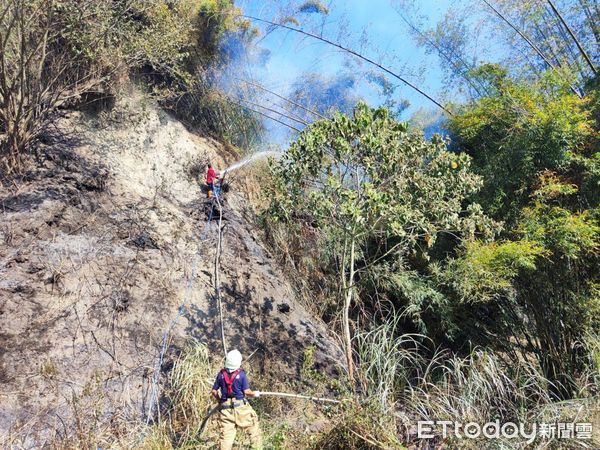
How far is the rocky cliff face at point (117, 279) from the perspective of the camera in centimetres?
553

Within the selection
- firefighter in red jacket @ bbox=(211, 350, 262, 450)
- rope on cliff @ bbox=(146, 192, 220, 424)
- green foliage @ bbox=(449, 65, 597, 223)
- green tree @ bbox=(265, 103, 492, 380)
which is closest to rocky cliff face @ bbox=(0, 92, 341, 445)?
rope on cliff @ bbox=(146, 192, 220, 424)

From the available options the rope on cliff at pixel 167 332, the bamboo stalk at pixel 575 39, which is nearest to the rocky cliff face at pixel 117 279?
the rope on cliff at pixel 167 332

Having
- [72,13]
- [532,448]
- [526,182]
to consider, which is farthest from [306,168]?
[72,13]

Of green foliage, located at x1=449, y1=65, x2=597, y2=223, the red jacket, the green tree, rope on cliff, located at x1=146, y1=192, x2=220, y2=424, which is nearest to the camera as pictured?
rope on cliff, located at x1=146, y1=192, x2=220, y2=424

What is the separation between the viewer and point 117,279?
22.2 ft

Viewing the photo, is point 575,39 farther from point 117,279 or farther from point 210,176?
point 117,279

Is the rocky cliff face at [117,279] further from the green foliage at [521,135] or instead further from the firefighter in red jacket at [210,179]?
the green foliage at [521,135]

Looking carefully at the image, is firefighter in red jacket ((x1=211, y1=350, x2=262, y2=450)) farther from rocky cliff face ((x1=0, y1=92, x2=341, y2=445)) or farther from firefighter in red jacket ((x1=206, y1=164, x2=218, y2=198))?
firefighter in red jacket ((x1=206, y1=164, x2=218, y2=198))

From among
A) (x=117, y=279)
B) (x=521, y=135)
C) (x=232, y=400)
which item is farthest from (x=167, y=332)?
(x=521, y=135)

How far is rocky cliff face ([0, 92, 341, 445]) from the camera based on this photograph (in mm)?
5527

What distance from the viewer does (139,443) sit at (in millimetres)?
4719

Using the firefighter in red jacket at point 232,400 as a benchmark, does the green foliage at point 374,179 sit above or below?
above

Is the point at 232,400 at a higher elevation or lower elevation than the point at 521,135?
lower

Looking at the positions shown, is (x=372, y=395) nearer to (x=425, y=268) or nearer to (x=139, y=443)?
(x=139, y=443)
